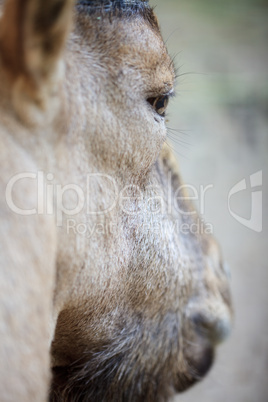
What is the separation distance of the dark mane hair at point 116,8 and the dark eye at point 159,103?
0.23 metres

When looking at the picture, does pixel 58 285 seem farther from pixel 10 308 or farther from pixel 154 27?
pixel 154 27

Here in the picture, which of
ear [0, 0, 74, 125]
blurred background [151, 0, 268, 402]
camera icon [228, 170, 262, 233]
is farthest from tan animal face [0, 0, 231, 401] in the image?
camera icon [228, 170, 262, 233]

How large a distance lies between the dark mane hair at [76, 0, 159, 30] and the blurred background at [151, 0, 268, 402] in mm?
1396

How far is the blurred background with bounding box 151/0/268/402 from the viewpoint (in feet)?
13.2

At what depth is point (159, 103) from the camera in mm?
1436

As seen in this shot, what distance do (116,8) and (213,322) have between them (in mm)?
1306

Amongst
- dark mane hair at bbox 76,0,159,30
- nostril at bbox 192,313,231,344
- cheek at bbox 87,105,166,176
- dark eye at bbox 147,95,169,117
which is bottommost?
nostril at bbox 192,313,231,344

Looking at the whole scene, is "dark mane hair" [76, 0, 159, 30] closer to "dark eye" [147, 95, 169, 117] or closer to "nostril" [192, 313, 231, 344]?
"dark eye" [147, 95, 169, 117]

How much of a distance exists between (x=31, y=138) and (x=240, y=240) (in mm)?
4443

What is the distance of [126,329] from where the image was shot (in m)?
1.60

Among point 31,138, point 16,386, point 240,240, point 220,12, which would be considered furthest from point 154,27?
point 220,12

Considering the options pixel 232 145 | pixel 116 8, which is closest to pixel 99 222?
pixel 116 8

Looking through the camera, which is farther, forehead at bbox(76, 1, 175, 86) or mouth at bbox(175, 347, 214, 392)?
mouth at bbox(175, 347, 214, 392)

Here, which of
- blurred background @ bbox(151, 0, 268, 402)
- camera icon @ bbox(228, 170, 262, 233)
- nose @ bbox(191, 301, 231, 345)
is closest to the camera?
nose @ bbox(191, 301, 231, 345)
